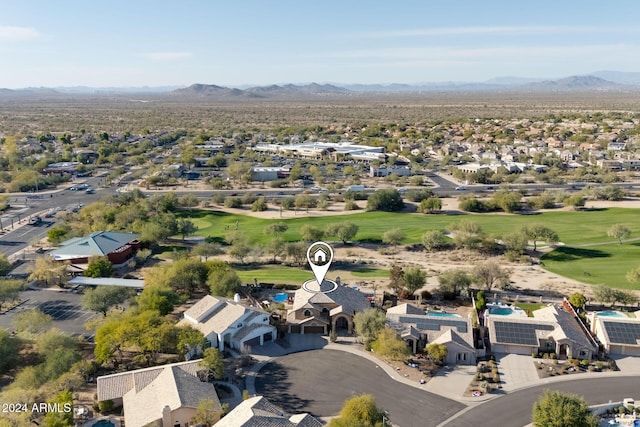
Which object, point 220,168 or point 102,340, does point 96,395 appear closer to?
point 102,340

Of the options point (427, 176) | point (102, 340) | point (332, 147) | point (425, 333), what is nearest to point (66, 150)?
point (332, 147)

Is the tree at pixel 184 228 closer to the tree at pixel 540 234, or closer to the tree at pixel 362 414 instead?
the tree at pixel 540 234

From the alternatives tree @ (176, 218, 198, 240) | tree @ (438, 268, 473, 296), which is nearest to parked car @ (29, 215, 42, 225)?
tree @ (176, 218, 198, 240)

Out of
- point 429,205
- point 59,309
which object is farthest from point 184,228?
point 429,205

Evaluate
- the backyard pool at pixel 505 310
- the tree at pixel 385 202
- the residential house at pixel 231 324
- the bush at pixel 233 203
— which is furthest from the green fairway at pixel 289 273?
the bush at pixel 233 203

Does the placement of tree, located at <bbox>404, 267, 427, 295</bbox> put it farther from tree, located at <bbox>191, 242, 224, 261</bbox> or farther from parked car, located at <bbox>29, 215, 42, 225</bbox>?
parked car, located at <bbox>29, 215, 42, 225</bbox>

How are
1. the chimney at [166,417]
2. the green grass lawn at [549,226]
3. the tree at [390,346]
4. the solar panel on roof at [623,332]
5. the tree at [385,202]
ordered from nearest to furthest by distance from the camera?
the chimney at [166,417]
the tree at [390,346]
the solar panel on roof at [623,332]
the green grass lawn at [549,226]
the tree at [385,202]
